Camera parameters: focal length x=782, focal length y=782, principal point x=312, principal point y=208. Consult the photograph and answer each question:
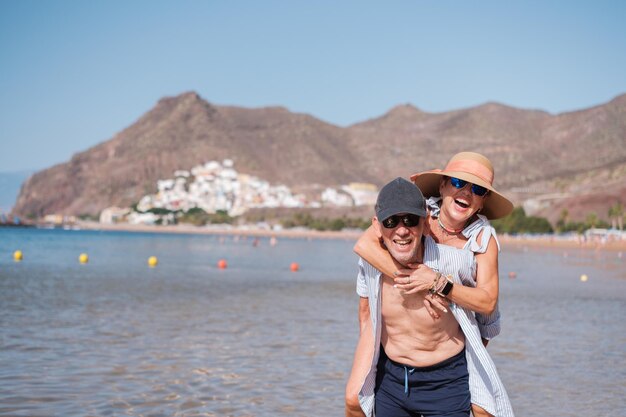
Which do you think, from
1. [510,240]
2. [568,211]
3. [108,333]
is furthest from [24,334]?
[568,211]

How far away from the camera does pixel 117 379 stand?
28.4ft

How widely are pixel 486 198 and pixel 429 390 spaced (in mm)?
998

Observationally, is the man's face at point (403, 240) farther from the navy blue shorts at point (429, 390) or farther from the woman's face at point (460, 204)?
the navy blue shorts at point (429, 390)

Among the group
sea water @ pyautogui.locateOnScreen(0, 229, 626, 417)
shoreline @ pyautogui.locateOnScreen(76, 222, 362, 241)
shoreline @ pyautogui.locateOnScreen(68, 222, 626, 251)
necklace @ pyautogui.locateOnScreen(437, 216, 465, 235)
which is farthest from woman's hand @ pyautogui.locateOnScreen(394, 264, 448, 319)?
shoreline @ pyautogui.locateOnScreen(76, 222, 362, 241)

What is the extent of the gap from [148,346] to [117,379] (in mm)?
2428

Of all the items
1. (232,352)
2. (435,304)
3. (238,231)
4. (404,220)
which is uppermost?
(238,231)

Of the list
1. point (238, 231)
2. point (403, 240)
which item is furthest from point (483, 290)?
point (238, 231)

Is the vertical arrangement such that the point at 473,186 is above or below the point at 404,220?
above

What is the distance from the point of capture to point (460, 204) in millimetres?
3816

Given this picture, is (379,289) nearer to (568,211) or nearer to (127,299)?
(127,299)

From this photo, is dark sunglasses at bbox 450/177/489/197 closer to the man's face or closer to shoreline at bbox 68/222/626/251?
the man's face

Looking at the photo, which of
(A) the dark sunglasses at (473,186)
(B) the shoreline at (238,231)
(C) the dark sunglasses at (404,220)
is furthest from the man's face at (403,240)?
(B) the shoreline at (238,231)

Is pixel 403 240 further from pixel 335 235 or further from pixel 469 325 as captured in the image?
pixel 335 235

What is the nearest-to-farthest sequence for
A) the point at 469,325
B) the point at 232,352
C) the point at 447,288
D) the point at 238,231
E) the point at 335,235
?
1. the point at 447,288
2. the point at 469,325
3. the point at 232,352
4. the point at 335,235
5. the point at 238,231
